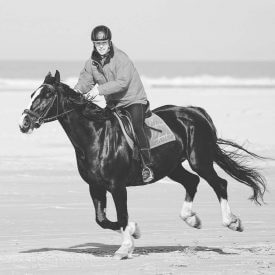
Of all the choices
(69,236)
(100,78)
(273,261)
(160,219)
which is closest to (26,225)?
(69,236)

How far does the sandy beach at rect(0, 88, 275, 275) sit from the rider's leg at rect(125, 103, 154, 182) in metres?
0.78

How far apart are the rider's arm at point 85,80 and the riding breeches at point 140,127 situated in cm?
43

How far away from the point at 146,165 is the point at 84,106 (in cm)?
86

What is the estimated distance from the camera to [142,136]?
873cm

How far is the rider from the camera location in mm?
8422

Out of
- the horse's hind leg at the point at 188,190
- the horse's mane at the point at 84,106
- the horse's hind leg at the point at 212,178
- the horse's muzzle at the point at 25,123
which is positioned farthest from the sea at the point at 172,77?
the horse's muzzle at the point at 25,123

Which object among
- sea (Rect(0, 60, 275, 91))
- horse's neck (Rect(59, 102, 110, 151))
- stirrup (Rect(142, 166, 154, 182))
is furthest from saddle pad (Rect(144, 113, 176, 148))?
sea (Rect(0, 60, 275, 91))

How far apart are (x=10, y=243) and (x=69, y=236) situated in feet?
2.57

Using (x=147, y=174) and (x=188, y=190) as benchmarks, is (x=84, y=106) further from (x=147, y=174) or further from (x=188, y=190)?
(x=188, y=190)

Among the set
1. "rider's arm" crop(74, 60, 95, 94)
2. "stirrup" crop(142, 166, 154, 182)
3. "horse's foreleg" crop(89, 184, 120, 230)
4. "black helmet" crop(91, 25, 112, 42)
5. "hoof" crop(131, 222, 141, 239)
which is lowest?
"hoof" crop(131, 222, 141, 239)

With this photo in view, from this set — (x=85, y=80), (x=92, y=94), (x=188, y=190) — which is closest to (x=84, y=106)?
(x=92, y=94)

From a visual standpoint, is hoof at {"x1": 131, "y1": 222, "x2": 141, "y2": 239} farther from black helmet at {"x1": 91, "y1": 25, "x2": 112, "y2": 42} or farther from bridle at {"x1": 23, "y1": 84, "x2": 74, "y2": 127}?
black helmet at {"x1": 91, "y1": 25, "x2": 112, "y2": 42}

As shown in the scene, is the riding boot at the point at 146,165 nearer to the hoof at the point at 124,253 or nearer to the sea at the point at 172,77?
the hoof at the point at 124,253

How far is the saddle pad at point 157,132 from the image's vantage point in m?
8.94
